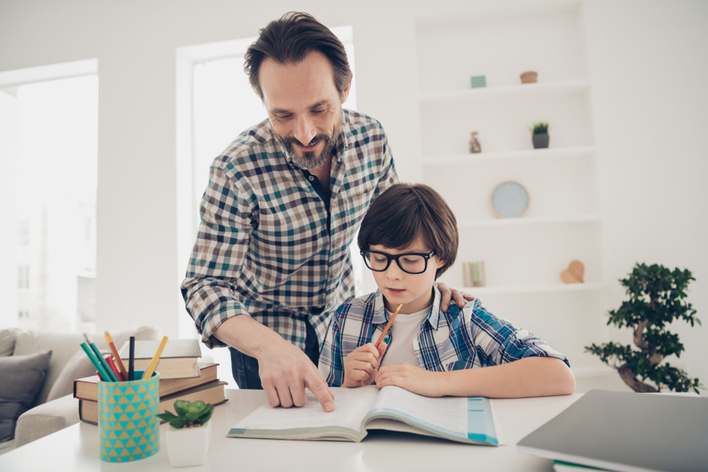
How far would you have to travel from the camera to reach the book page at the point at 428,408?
655mm

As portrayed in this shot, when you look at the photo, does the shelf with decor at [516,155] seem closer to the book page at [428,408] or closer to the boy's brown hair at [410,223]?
the boy's brown hair at [410,223]

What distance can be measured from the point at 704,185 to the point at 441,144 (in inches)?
62.0

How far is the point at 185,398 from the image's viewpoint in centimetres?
83

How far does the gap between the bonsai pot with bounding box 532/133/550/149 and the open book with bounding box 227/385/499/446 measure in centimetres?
238

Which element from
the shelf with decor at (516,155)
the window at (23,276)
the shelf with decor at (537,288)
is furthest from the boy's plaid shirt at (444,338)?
the window at (23,276)

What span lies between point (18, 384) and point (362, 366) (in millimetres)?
2071

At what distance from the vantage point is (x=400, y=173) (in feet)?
9.58

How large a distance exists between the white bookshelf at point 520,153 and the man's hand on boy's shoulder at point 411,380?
2.05 meters

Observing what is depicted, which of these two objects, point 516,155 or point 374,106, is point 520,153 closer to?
point 516,155

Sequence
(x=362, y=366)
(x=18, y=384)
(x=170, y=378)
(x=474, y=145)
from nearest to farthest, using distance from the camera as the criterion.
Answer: (x=170, y=378) → (x=362, y=366) → (x=18, y=384) → (x=474, y=145)

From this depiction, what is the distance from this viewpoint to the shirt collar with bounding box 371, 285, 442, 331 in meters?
1.11

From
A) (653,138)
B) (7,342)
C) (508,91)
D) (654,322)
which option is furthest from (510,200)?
(7,342)

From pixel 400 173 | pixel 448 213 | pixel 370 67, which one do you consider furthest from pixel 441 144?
pixel 448 213

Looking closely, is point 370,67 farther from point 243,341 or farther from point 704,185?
point 243,341
